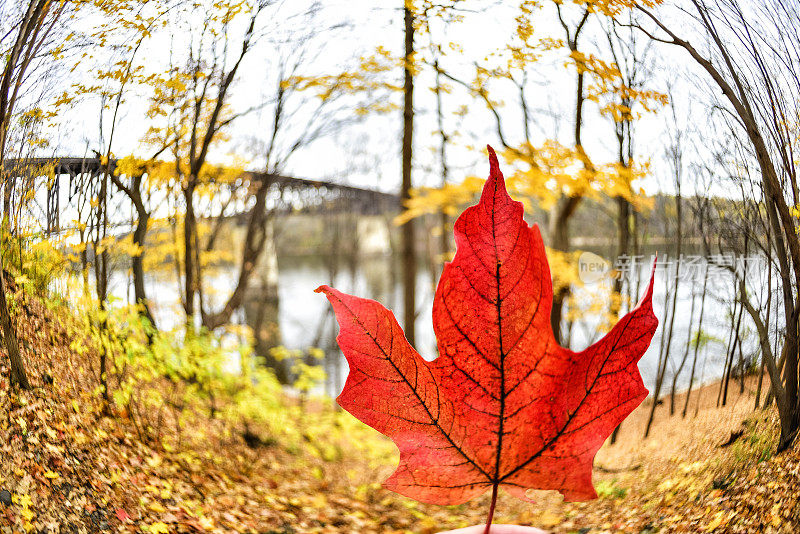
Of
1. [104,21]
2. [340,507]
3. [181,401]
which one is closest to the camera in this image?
[104,21]

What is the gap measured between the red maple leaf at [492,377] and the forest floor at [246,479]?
0.25 metres

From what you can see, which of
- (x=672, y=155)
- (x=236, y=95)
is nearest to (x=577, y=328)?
(x=672, y=155)

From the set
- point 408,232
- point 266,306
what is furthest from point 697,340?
point 266,306

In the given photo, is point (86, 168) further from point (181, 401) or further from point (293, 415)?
point (293, 415)

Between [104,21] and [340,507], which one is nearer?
[104,21]

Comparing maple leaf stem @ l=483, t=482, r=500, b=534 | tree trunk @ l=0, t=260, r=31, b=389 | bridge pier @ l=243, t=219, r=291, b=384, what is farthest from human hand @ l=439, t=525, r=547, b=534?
bridge pier @ l=243, t=219, r=291, b=384

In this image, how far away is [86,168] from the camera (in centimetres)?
81

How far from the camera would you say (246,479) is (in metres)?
1.10

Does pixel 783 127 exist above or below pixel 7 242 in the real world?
above

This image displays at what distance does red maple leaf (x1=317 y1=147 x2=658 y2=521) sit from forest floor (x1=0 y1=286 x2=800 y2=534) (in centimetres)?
25

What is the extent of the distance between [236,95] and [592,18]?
766 mm

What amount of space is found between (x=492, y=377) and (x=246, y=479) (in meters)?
0.79

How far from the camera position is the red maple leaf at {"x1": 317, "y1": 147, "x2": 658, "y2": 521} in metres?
0.50

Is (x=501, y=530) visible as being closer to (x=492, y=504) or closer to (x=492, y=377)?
(x=492, y=504)
